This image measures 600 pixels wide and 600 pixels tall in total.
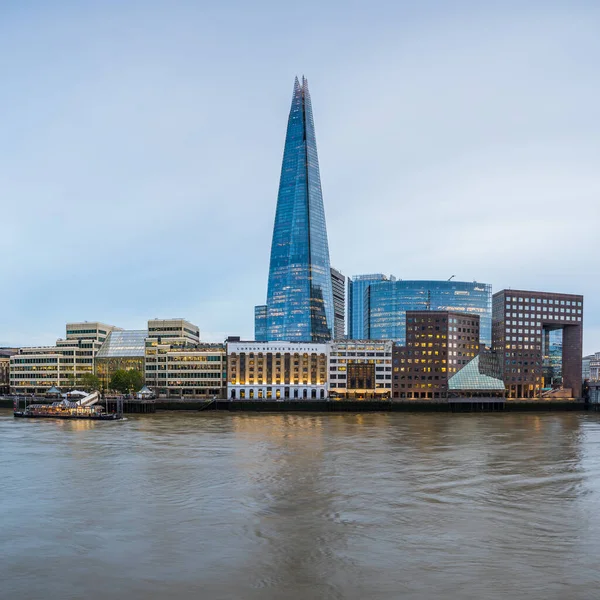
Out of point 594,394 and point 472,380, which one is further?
point 594,394

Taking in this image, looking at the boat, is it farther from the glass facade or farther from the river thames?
the glass facade

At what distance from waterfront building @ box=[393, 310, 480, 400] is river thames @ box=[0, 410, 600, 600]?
104574 millimetres

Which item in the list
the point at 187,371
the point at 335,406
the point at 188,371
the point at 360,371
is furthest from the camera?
the point at 187,371

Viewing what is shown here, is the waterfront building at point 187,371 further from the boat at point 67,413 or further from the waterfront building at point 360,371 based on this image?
the boat at point 67,413

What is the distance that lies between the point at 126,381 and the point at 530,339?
118535 mm

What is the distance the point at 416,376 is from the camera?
181750mm

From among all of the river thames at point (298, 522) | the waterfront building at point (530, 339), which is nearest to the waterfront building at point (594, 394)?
the waterfront building at point (530, 339)

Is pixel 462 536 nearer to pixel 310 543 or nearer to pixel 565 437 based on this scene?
pixel 310 543

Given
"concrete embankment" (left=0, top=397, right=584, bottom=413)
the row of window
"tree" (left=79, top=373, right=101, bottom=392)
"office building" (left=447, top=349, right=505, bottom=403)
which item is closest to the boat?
"concrete embankment" (left=0, top=397, right=584, bottom=413)

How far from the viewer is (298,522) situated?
40344 mm

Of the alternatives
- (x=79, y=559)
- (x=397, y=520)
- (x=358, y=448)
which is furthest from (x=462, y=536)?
(x=358, y=448)

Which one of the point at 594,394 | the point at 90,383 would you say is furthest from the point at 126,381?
the point at 594,394

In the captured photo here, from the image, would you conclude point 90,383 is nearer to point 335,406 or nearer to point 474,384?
point 335,406

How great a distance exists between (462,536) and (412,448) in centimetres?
3905
